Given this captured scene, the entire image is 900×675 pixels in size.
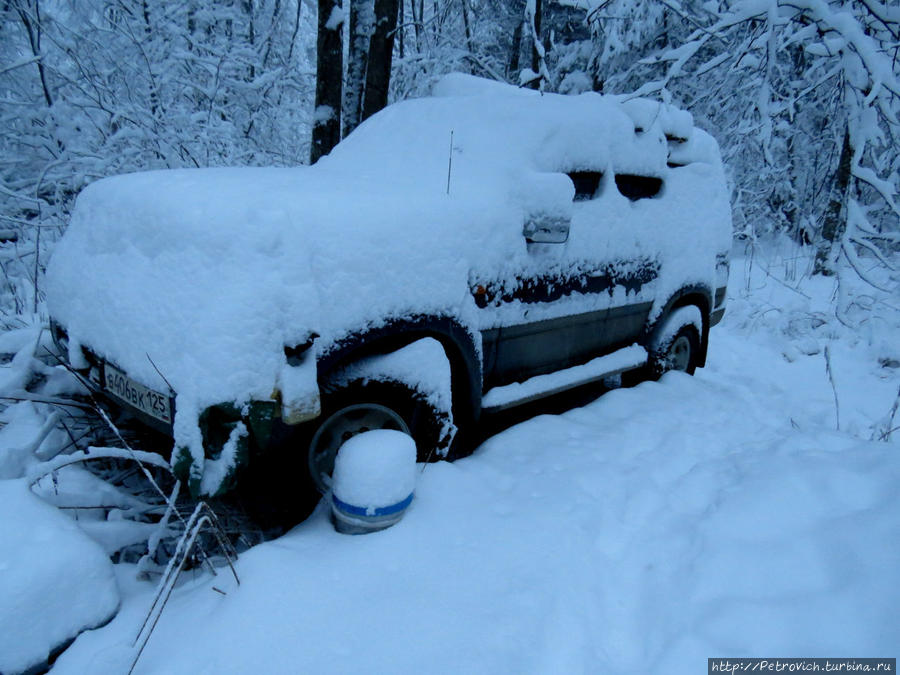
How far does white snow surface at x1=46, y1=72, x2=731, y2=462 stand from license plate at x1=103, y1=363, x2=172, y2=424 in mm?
68

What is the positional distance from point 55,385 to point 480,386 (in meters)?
2.36

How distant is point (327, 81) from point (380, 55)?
72 cm

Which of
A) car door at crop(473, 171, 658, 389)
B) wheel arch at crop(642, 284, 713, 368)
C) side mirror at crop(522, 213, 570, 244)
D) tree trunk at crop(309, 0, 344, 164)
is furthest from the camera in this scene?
tree trunk at crop(309, 0, 344, 164)

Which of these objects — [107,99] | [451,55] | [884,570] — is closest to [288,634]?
[884,570]

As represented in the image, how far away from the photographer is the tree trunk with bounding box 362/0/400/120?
612 centimetres

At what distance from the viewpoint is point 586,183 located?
3.38 m

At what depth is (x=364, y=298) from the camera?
218 cm

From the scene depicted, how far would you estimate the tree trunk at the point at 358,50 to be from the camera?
20.1 feet

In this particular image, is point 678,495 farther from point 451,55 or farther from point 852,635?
point 451,55

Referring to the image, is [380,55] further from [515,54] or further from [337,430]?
[515,54]

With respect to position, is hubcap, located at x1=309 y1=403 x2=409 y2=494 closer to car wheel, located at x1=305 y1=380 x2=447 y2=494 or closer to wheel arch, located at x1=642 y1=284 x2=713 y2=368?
car wheel, located at x1=305 y1=380 x2=447 y2=494

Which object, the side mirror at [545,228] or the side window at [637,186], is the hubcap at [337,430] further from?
the side window at [637,186]

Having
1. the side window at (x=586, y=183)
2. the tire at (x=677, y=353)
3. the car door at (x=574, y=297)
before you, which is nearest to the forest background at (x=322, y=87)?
the side window at (x=586, y=183)

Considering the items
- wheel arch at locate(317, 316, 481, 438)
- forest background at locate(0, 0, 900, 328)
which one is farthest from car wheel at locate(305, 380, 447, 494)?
forest background at locate(0, 0, 900, 328)
